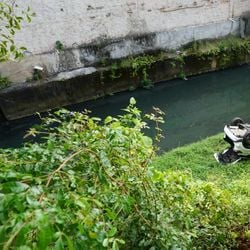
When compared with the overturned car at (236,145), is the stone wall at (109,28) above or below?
above

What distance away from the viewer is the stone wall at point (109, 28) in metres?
7.41

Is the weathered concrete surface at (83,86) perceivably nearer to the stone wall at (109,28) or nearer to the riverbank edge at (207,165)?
the stone wall at (109,28)

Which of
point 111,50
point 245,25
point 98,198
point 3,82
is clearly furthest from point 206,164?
point 245,25

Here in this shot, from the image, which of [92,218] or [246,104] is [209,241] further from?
[246,104]

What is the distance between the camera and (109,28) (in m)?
8.09

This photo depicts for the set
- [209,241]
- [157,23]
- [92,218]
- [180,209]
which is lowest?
[157,23]

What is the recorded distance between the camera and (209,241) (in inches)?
76.9

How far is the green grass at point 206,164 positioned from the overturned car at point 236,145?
0.09 meters

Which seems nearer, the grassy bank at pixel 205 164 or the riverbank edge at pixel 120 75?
the grassy bank at pixel 205 164

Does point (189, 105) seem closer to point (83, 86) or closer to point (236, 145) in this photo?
point (83, 86)

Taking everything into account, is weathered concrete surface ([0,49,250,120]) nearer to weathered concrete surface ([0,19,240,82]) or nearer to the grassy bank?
weathered concrete surface ([0,19,240,82])

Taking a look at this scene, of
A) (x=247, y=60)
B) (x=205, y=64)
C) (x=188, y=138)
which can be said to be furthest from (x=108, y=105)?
(x=247, y=60)

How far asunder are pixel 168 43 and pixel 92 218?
26.8 ft

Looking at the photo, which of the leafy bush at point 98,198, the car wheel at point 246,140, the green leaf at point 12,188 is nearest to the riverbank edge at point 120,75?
the car wheel at point 246,140
